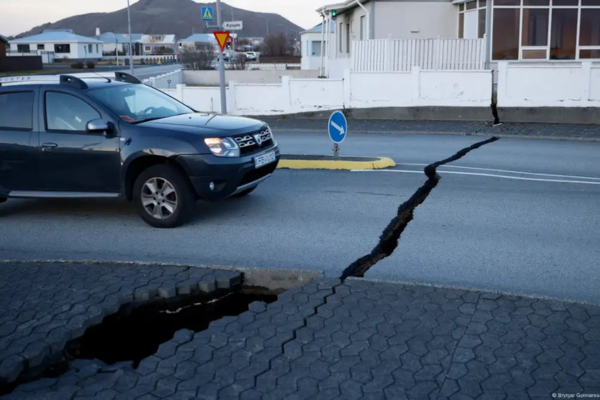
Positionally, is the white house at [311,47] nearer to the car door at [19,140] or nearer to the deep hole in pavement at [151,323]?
the car door at [19,140]

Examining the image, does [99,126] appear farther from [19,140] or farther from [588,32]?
[588,32]

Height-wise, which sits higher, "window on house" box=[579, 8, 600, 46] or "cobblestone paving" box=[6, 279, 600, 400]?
"window on house" box=[579, 8, 600, 46]

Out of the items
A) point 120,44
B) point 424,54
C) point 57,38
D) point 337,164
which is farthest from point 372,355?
point 120,44

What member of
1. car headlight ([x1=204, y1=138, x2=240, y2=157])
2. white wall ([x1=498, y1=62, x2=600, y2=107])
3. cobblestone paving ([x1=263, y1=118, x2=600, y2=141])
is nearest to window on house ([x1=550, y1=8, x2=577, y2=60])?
white wall ([x1=498, y1=62, x2=600, y2=107])

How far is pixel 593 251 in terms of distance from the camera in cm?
724

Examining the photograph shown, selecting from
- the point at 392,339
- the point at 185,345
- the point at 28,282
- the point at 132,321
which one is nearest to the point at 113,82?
the point at 28,282

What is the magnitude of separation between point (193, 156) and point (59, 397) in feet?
13.8

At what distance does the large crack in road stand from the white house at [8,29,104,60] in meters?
114

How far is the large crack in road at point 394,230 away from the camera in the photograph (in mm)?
6715

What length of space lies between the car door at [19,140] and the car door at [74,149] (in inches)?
5.7

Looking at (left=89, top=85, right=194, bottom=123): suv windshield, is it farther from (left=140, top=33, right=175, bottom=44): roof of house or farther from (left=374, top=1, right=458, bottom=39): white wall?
(left=140, top=33, right=175, bottom=44): roof of house

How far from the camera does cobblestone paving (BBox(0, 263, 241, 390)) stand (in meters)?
4.91

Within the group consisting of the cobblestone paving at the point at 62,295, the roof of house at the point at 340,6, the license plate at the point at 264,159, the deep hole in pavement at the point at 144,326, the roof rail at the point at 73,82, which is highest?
the roof of house at the point at 340,6

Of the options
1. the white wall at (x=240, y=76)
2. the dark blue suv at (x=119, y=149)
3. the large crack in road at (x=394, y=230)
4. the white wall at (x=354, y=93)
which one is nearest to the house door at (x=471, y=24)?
the white wall at (x=354, y=93)
